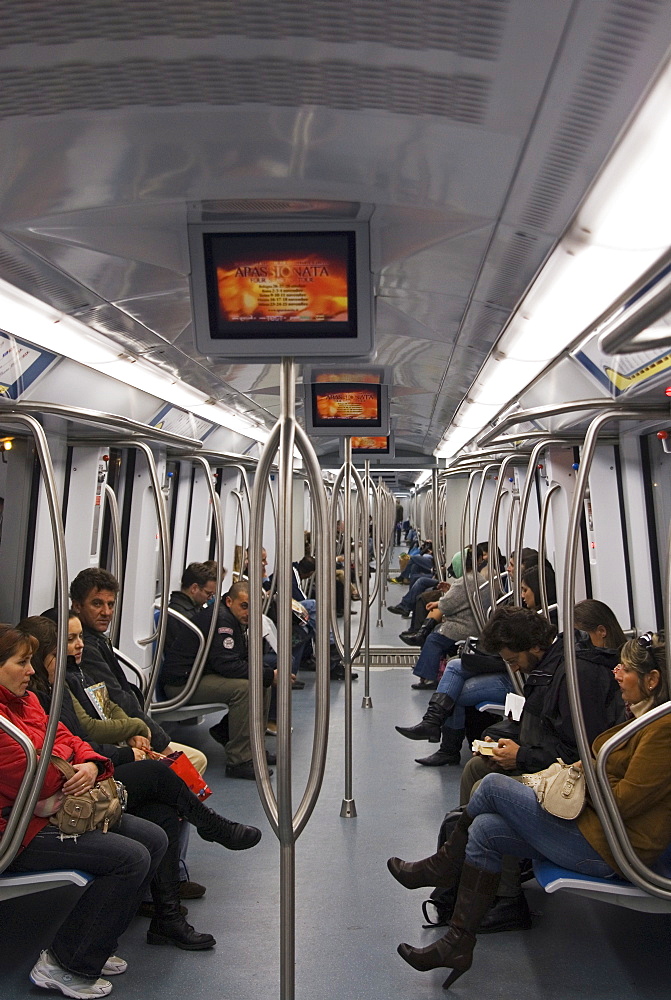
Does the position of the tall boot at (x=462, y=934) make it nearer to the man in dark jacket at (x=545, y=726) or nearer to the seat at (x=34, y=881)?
the man in dark jacket at (x=545, y=726)

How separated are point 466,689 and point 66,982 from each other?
142 inches

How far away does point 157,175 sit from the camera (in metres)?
2.52

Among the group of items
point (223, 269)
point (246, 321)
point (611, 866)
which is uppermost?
point (223, 269)

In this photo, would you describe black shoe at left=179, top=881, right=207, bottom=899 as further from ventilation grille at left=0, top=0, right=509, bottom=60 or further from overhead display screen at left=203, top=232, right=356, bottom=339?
ventilation grille at left=0, top=0, right=509, bottom=60

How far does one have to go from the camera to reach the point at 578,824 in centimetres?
322

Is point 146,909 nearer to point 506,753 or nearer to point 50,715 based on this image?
point 50,715

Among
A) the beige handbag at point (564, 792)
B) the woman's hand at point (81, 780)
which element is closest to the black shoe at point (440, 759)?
the beige handbag at point (564, 792)

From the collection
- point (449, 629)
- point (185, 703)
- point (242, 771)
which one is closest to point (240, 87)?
point (242, 771)

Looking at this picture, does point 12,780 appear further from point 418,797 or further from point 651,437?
point 651,437

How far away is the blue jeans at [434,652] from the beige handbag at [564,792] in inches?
185

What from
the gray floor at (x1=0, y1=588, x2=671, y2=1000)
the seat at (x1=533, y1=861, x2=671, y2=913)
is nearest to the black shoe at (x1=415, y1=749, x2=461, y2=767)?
the gray floor at (x1=0, y1=588, x2=671, y2=1000)

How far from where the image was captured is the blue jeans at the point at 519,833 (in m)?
3.21

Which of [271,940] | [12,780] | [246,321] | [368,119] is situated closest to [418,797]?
[271,940]

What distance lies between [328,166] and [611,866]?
2.64 metres
